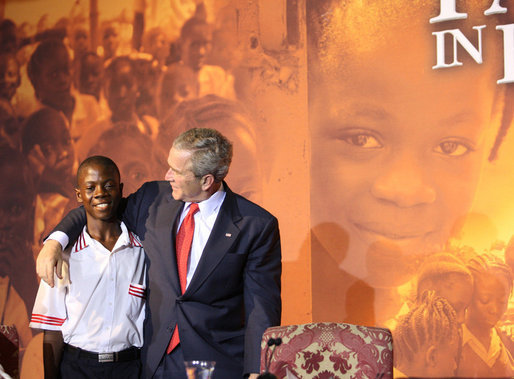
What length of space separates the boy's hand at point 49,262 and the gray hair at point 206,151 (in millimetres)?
653

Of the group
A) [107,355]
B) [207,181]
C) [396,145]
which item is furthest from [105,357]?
[396,145]

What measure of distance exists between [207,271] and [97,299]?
0.49 metres

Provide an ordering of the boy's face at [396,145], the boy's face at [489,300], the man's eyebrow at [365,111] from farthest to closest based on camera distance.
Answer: the man's eyebrow at [365,111] < the boy's face at [396,145] < the boy's face at [489,300]

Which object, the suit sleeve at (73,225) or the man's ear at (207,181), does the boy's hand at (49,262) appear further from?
the man's ear at (207,181)

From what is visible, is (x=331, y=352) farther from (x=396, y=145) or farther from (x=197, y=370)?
(x=396, y=145)

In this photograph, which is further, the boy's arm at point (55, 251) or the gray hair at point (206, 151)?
the gray hair at point (206, 151)

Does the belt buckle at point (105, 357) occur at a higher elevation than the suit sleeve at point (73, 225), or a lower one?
lower

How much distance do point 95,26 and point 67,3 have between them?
32 centimetres

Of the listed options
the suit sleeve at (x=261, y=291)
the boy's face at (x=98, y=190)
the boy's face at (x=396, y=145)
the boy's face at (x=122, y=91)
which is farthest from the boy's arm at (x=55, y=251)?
the boy's face at (x=122, y=91)

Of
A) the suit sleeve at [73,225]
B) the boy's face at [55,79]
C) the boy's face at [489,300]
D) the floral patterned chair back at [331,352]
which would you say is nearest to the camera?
the floral patterned chair back at [331,352]

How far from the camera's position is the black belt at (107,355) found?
8.65 feet

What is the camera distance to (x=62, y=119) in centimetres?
459

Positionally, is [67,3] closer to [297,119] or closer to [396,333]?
[297,119]

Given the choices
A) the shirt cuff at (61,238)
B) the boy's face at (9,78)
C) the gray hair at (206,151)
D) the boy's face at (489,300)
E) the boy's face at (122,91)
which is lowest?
the boy's face at (489,300)
